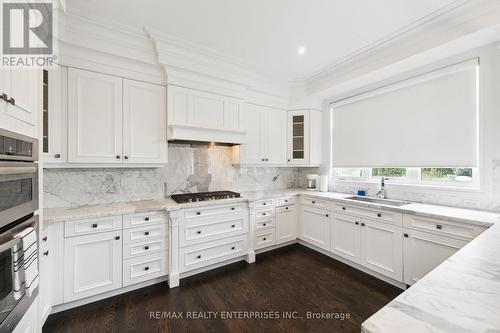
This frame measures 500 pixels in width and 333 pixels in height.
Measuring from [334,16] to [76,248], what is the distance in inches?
127

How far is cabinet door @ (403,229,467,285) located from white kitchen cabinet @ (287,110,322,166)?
1.80 metres

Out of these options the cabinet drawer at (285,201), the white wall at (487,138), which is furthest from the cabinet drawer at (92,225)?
the white wall at (487,138)

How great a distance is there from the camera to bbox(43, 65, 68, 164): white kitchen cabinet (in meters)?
1.94

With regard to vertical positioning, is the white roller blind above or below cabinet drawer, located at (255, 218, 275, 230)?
above

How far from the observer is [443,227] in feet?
6.38

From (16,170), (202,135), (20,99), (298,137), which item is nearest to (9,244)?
(16,170)

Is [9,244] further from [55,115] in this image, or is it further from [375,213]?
[375,213]

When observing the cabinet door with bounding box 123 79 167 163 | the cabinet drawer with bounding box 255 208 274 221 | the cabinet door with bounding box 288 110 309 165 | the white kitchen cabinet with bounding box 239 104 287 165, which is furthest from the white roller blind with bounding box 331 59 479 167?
the cabinet door with bounding box 123 79 167 163

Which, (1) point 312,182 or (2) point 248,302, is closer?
(2) point 248,302

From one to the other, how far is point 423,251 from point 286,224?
1707 mm

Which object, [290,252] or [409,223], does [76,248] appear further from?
[409,223]

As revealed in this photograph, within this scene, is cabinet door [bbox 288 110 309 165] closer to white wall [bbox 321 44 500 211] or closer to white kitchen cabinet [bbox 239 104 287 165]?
white kitchen cabinet [bbox 239 104 287 165]

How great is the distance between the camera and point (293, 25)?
214cm

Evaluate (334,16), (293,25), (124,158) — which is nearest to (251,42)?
(293,25)
